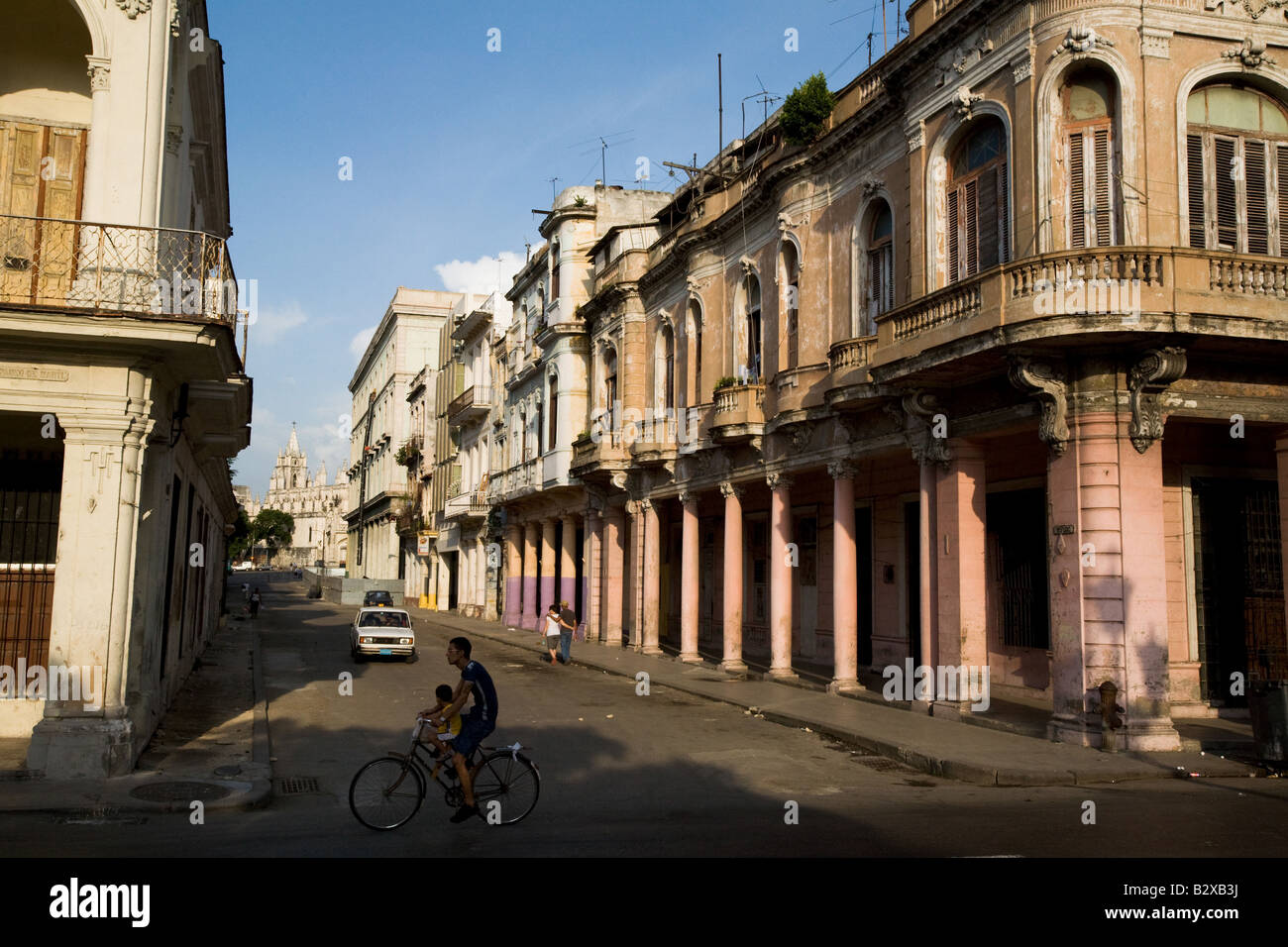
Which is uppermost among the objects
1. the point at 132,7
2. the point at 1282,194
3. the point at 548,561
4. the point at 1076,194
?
the point at 132,7

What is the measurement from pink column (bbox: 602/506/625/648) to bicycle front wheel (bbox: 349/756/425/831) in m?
23.3

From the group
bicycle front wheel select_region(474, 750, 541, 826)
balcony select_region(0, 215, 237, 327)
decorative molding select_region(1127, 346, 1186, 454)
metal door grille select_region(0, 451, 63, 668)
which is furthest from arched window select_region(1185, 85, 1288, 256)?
metal door grille select_region(0, 451, 63, 668)

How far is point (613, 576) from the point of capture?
107ft

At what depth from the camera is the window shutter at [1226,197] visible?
1445cm

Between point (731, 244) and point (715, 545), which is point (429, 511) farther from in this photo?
point (731, 244)

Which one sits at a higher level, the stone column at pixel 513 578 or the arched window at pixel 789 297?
the arched window at pixel 789 297

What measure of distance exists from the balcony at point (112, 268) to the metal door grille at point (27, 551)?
290 centimetres

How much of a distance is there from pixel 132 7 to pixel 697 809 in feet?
35.8

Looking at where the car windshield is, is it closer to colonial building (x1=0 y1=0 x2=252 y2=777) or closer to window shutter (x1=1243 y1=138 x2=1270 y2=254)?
colonial building (x1=0 y1=0 x2=252 y2=777)

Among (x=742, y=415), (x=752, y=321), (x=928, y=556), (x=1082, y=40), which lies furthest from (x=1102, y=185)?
(x=752, y=321)

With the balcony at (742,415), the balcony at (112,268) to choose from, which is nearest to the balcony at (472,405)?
the balcony at (742,415)

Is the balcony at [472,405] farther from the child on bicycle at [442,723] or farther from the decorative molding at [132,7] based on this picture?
the child on bicycle at [442,723]

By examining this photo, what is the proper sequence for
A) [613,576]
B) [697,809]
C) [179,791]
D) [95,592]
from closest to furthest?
1. [697,809]
2. [179,791]
3. [95,592]
4. [613,576]

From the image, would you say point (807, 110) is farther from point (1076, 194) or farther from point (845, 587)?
point (845, 587)
